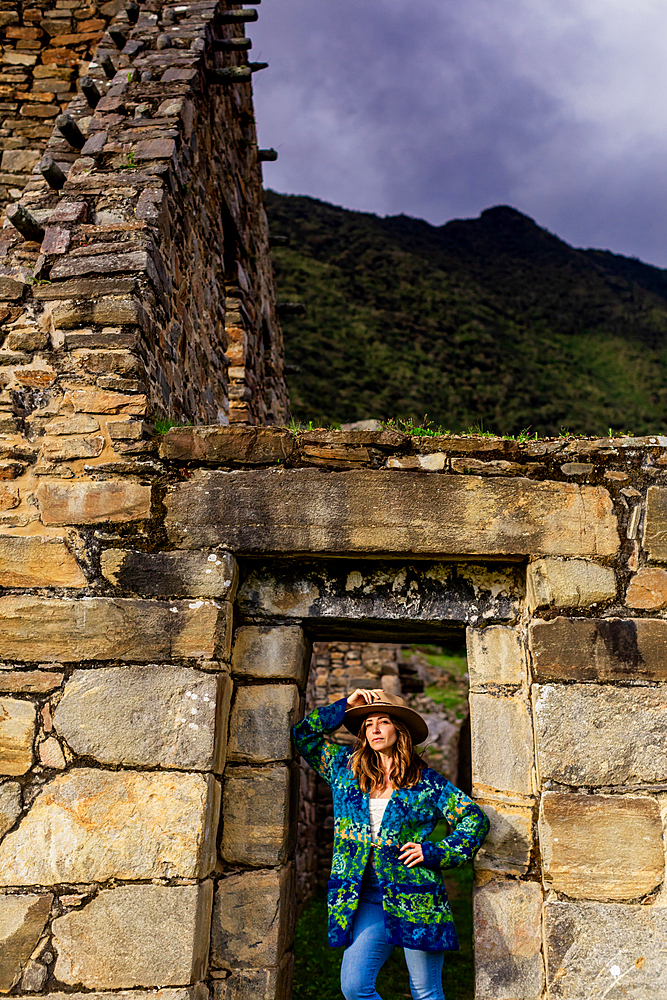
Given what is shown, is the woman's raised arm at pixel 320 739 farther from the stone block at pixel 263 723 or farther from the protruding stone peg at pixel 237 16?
the protruding stone peg at pixel 237 16

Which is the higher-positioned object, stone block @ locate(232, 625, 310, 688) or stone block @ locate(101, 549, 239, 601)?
stone block @ locate(101, 549, 239, 601)

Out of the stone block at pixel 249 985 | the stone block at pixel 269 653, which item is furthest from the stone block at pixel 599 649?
the stone block at pixel 249 985

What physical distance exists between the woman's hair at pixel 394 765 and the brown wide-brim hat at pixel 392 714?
0.07 m

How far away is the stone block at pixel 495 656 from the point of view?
9.75ft

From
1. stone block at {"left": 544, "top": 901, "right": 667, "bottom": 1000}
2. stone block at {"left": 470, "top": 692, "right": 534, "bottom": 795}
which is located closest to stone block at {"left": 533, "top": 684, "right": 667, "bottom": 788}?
stone block at {"left": 470, "top": 692, "right": 534, "bottom": 795}

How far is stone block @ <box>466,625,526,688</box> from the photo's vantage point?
2.97 metres

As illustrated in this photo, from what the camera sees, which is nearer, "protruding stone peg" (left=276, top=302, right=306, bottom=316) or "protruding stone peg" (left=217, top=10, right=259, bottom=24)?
"protruding stone peg" (left=217, top=10, right=259, bottom=24)

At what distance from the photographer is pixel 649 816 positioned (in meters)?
2.70

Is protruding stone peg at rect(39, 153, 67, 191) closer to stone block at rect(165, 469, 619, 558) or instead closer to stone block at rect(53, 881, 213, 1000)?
stone block at rect(165, 469, 619, 558)

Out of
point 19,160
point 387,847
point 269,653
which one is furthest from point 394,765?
point 19,160

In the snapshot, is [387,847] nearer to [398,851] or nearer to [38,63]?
[398,851]

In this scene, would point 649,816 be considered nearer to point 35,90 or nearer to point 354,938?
point 354,938

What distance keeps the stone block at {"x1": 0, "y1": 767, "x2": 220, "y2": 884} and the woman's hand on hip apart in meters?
0.75

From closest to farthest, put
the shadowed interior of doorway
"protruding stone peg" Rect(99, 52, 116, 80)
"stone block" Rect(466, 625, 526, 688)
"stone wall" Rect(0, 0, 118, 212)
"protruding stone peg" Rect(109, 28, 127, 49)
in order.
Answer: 1. "stone block" Rect(466, 625, 526, 688)
2. "protruding stone peg" Rect(99, 52, 116, 80)
3. "protruding stone peg" Rect(109, 28, 127, 49)
4. the shadowed interior of doorway
5. "stone wall" Rect(0, 0, 118, 212)
